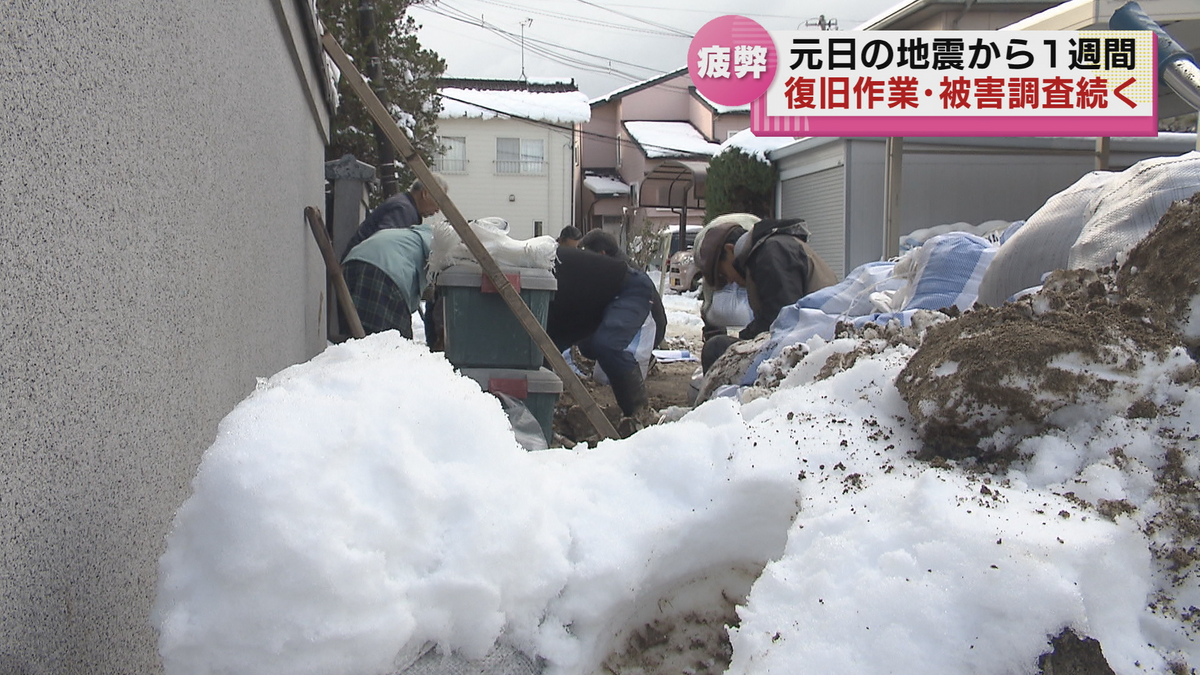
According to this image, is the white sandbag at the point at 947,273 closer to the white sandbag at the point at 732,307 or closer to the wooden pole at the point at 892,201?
the white sandbag at the point at 732,307

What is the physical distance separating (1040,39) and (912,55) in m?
0.88

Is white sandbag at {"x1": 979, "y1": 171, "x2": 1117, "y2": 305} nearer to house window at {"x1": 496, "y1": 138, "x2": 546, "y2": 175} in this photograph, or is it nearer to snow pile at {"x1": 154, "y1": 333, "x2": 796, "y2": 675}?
snow pile at {"x1": 154, "y1": 333, "x2": 796, "y2": 675}

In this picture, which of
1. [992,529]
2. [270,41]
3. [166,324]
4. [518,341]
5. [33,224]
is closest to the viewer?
[33,224]

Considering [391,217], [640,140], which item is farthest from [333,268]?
[640,140]

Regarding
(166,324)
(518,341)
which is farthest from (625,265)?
(166,324)

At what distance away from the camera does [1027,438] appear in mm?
1293

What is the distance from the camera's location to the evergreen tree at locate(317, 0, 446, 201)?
9.47 meters

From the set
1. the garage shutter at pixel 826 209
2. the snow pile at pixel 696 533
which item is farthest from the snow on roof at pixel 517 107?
the snow pile at pixel 696 533

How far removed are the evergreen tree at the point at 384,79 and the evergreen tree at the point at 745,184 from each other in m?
4.69

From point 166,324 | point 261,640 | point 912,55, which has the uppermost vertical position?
point 912,55

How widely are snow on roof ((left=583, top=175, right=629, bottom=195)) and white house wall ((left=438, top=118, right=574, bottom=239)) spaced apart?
3.11m

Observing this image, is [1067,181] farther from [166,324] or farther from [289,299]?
[166,324]

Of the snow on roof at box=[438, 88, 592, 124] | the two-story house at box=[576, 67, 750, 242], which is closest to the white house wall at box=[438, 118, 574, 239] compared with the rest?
the snow on roof at box=[438, 88, 592, 124]

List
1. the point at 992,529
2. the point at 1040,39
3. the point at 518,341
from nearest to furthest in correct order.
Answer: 1. the point at 992,529
2. the point at 518,341
3. the point at 1040,39
